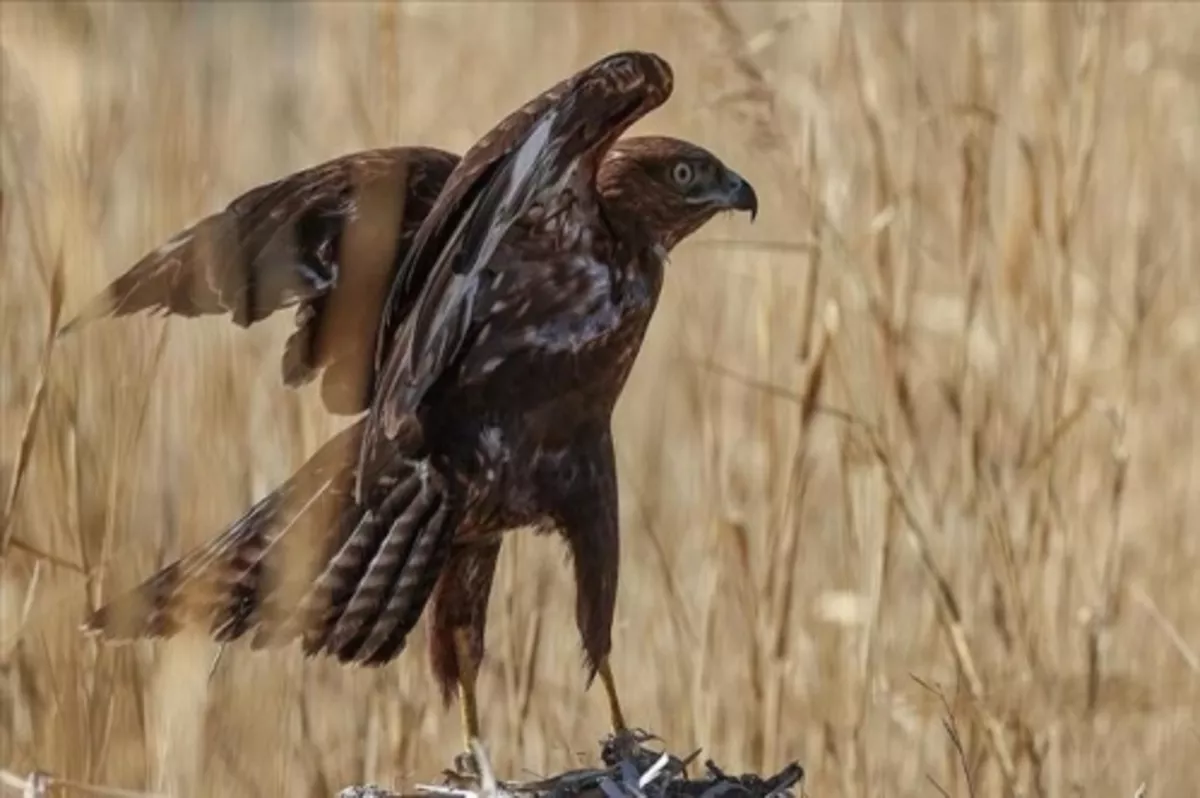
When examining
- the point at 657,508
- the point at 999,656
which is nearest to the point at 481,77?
the point at 657,508

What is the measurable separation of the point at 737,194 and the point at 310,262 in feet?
1.62

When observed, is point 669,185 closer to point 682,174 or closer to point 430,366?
point 682,174

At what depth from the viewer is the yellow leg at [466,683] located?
1964 mm

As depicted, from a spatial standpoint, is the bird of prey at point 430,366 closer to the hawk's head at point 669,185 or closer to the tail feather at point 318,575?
the tail feather at point 318,575

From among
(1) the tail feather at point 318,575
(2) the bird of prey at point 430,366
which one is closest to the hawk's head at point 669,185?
(2) the bird of prey at point 430,366

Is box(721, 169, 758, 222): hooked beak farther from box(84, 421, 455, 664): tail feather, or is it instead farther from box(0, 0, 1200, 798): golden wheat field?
box(84, 421, 455, 664): tail feather

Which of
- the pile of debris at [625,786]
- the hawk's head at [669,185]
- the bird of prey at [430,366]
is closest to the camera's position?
the pile of debris at [625,786]

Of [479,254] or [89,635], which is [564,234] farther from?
[89,635]

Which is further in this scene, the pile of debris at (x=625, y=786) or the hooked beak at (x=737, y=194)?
the hooked beak at (x=737, y=194)

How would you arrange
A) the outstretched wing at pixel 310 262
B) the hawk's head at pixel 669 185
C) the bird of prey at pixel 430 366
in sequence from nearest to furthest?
the bird of prey at pixel 430 366, the outstretched wing at pixel 310 262, the hawk's head at pixel 669 185

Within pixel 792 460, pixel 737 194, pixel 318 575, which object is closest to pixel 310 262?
pixel 318 575

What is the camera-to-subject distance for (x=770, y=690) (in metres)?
2.42

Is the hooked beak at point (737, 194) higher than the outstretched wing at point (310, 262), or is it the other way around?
the hooked beak at point (737, 194)

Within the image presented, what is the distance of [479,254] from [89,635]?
0.47m
